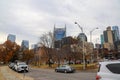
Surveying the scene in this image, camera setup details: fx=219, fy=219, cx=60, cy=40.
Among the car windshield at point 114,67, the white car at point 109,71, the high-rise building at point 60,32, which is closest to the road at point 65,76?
the white car at point 109,71

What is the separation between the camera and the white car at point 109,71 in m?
8.19

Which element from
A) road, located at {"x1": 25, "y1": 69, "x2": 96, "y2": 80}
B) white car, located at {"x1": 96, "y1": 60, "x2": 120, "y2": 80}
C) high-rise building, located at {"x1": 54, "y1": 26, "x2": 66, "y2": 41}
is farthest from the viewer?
high-rise building, located at {"x1": 54, "y1": 26, "x2": 66, "y2": 41}

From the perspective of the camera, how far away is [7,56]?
106 meters

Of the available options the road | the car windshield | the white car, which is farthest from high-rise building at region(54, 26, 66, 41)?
the car windshield

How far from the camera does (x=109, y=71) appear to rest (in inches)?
334

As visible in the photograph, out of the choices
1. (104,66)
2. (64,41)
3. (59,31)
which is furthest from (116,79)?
(64,41)

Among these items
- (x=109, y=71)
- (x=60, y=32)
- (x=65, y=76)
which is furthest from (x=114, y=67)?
(x=60, y=32)

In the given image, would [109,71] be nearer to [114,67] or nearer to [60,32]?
[114,67]

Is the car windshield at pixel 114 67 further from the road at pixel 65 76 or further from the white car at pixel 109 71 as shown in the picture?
the road at pixel 65 76

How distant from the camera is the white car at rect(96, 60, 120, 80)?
8.19 meters

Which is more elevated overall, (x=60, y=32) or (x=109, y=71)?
(x=60, y=32)

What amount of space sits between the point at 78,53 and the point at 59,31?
874 inches

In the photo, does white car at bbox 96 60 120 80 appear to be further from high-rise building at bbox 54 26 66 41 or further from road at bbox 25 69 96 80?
high-rise building at bbox 54 26 66 41

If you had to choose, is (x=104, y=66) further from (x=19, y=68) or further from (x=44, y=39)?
(x=44, y=39)
